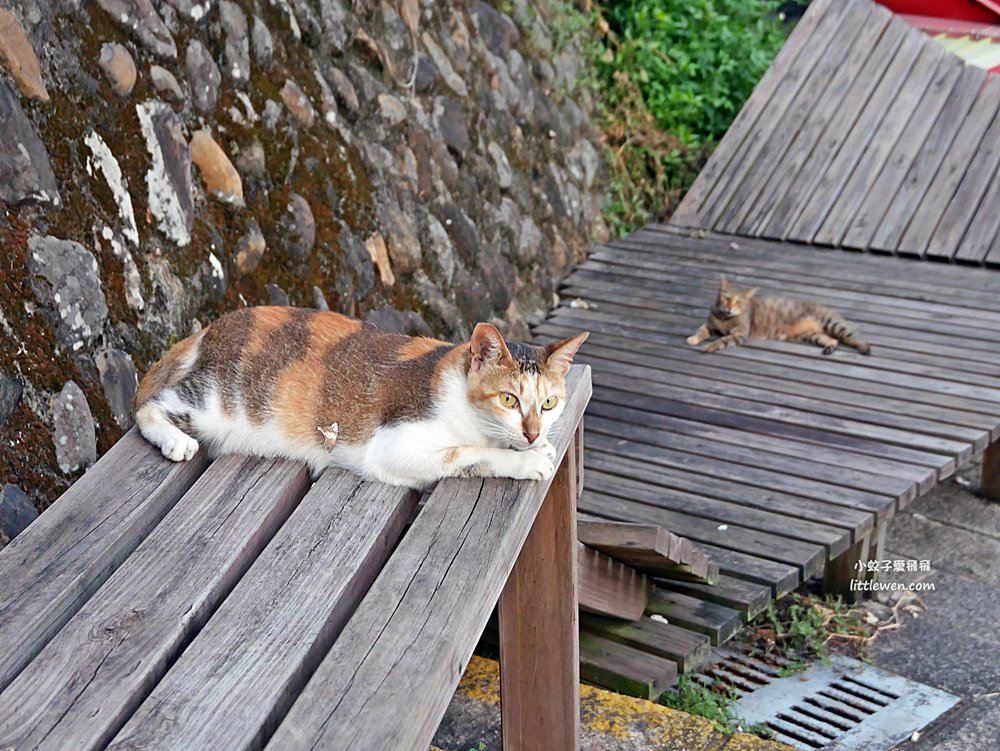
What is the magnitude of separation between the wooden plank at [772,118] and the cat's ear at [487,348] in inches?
213

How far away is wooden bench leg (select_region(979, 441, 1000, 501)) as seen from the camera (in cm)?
627

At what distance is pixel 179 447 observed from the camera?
2828mm

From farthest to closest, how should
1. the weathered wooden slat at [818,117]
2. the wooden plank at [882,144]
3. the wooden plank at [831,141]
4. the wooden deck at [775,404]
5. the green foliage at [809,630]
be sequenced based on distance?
the weathered wooden slat at [818,117], the wooden plank at [831,141], the wooden plank at [882,144], the green foliage at [809,630], the wooden deck at [775,404]

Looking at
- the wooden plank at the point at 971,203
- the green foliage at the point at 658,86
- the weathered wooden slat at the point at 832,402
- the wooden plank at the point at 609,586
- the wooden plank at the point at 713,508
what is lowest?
the wooden plank at the point at 609,586

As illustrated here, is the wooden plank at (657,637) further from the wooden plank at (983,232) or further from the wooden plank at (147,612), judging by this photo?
the wooden plank at (983,232)

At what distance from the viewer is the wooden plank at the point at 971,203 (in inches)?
284

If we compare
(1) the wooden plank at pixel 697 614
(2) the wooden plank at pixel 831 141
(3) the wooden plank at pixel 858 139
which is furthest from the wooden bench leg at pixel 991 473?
(1) the wooden plank at pixel 697 614

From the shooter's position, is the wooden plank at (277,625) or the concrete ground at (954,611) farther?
the concrete ground at (954,611)

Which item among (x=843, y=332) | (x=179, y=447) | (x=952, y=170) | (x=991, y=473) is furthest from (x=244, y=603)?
(x=952, y=170)

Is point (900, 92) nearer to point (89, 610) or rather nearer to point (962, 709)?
point (962, 709)

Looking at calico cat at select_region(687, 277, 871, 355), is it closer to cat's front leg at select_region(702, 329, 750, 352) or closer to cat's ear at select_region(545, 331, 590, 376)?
cat's front leg at select_region(702, 329, 750, 352)

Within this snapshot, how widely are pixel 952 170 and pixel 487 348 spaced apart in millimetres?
5811

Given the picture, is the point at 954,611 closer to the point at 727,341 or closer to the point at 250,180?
the point at 727,341

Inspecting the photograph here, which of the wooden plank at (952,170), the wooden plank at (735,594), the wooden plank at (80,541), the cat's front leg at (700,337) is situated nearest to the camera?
the wooden plank at (80,541)
